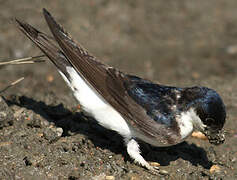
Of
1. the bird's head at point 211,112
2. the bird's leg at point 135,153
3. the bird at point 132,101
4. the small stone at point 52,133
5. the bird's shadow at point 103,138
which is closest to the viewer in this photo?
the bird's head at point 211,112

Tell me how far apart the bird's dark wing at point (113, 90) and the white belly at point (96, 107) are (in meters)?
0.10

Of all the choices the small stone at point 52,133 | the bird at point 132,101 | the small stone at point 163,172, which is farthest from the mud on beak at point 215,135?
the small stone at point 52,133

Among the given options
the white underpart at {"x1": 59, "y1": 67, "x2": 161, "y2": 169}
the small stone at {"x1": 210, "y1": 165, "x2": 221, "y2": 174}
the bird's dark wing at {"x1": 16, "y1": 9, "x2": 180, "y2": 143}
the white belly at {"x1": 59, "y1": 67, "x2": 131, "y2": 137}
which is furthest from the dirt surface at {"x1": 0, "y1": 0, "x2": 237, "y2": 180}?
the bird's dark wing at {"x1": 16, "y1": 9, "x2": 180, "y2": 143}

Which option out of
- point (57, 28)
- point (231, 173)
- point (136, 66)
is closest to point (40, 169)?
point (57, 28)

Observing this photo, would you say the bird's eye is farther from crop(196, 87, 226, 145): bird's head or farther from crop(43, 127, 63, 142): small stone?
crop(43, 127, 63, 142): small stone

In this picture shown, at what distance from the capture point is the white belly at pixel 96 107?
397 cm

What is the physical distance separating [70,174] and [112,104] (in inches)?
32.0

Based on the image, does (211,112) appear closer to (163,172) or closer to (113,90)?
(163,172)

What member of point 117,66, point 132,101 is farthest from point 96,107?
point 117,66

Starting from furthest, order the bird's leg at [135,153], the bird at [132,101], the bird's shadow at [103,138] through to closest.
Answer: the bird's shadow at [103,138], the bird's leg at [135,153], the bird at [132,101]

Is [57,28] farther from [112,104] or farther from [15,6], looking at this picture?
[15,6]

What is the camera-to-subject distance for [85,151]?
13.1 ft

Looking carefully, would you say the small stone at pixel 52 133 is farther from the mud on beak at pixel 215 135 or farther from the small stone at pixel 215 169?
the small stone at pixel 215 169

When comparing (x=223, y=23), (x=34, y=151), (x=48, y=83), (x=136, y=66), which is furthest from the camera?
(x=223, y=23)
